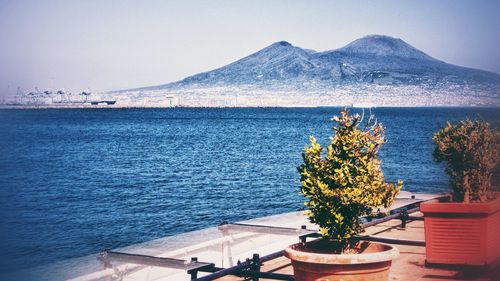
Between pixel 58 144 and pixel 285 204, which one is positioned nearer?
pixel 285 204

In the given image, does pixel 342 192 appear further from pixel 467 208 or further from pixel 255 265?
pixel 467 208

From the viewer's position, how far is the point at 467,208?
259 inches

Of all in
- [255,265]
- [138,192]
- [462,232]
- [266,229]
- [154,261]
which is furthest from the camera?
[138,192]

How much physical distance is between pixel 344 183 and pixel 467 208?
8.36 feet

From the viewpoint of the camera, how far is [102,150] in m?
82.4

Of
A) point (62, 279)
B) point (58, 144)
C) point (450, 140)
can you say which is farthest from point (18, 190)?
point (58, 144)

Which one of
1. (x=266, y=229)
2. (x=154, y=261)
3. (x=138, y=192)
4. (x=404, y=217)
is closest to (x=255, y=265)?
(x=154, y=261)

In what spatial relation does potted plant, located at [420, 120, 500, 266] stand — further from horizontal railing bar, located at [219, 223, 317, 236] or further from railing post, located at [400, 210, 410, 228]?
horizontal railing bar, located at [219, 223, 317, 236]

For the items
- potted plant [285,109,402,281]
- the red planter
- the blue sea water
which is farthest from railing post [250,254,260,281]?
the blue sea water

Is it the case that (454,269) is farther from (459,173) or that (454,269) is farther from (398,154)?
(398,154)

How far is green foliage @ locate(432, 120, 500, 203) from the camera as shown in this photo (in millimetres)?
7270

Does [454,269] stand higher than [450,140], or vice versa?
[450,140]

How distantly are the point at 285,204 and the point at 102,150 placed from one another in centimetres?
5645

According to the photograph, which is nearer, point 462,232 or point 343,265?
point 343,265
